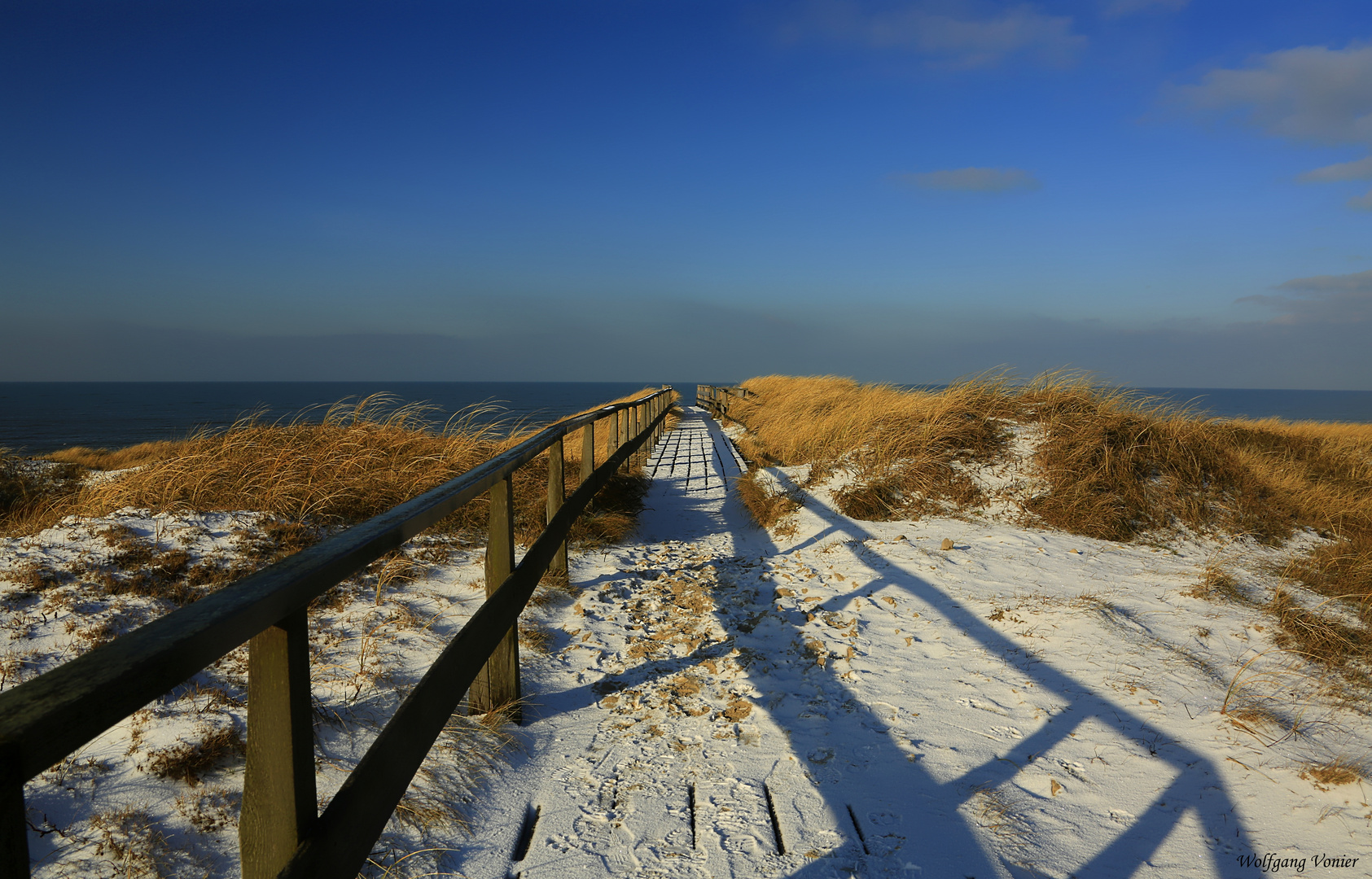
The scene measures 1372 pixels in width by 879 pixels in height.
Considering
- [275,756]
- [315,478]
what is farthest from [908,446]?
[275,756]

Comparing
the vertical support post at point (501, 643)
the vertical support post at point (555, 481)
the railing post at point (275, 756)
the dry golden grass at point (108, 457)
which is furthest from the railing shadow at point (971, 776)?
the dry golden grass at point (108, 457)

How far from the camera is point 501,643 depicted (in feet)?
10.2

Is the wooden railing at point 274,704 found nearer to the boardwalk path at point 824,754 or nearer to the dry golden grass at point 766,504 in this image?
the boardwalk path at point 824,754

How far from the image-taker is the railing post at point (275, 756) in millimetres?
1291

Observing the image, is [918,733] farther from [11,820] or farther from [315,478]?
[315,478]

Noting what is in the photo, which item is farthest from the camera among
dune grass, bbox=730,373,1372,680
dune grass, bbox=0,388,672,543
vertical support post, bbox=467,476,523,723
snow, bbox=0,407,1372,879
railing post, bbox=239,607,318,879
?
dune grass, bbox=730,373,1372,680

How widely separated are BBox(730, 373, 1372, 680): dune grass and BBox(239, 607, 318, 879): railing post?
5.96 m

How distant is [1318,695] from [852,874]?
288 centimetres

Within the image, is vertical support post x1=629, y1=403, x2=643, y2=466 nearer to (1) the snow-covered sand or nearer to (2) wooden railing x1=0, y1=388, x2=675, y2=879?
(1) the snow-covered sand

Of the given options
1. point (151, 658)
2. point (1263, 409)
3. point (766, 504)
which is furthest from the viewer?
point (1263, 409)

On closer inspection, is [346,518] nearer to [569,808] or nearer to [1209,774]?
[569,808]

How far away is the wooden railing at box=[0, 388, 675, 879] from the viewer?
77cm

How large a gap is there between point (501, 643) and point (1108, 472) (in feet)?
21.1

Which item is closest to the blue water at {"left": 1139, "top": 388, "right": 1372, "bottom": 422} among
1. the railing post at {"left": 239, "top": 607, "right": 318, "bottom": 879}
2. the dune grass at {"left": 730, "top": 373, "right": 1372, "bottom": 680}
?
the dune grass at {"left": 730, "top": 373, "right": 1372, "bottom": 680}
